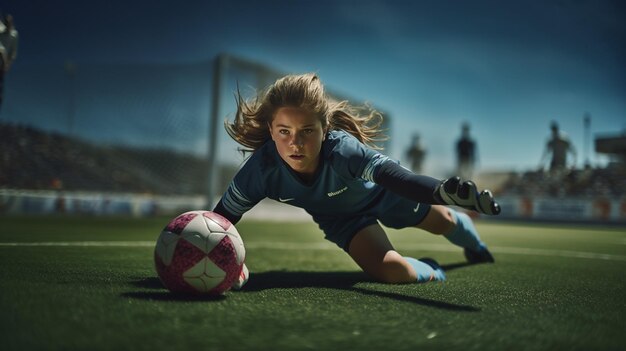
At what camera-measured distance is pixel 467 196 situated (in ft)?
6.69

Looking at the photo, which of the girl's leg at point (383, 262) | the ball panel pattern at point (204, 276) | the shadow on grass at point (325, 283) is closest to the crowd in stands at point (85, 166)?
the shadow on grass at point (325, 283)

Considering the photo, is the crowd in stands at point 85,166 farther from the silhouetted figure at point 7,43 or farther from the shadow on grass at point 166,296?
the shadow on grass at point 166,296

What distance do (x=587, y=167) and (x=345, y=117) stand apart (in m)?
28.7

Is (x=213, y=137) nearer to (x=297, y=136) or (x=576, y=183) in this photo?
(x=297, y=136)

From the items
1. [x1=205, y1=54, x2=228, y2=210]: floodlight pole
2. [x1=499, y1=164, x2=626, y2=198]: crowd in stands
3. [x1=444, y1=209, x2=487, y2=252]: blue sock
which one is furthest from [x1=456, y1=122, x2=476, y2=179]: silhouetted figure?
[x1=444, y1=209, x2=487, y2=252]: blue sock

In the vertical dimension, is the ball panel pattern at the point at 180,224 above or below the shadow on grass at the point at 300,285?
above

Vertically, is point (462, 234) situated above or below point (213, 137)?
below

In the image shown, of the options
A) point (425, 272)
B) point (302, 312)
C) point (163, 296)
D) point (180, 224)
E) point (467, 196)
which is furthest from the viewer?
point (425, 272)

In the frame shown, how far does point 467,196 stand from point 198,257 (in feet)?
4.04

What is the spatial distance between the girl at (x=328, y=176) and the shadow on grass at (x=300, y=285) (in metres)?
0.23

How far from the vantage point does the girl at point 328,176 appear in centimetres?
271

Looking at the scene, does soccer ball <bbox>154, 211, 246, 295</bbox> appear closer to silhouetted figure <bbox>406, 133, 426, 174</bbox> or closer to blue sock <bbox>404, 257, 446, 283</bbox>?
blue sock <bbox>404, 257, 446, 283</bbox>

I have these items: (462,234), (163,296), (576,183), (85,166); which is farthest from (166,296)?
(576,183)

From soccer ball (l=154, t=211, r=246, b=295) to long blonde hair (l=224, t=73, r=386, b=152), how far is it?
36.3 inches
